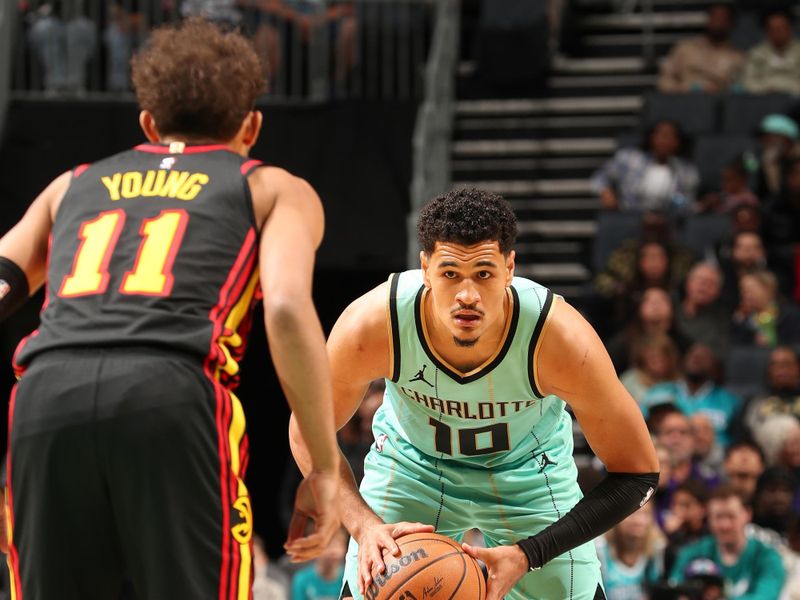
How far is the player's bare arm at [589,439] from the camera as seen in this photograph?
433 cm

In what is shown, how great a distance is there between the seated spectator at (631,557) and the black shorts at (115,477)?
509cm

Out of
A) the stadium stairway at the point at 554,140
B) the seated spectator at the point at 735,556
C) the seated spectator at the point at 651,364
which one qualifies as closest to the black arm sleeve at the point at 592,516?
the seated spectator at the point at 735,556

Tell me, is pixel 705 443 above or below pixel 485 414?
below

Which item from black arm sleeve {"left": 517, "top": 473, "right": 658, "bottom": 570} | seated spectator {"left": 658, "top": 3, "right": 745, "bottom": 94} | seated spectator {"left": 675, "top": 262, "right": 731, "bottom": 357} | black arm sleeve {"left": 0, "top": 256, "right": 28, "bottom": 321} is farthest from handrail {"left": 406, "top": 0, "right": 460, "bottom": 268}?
black arm sleeve {"left": 0, "top": 256, "right": 28, "bottom": 321}

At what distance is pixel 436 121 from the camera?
439 inches

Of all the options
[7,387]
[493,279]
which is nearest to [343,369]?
[493,279]

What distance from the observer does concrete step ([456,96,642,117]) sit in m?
12.3

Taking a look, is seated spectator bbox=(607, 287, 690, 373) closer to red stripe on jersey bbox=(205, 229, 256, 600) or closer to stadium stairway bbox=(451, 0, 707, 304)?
stadium stairway bbox=(451, 0, 707, 304)

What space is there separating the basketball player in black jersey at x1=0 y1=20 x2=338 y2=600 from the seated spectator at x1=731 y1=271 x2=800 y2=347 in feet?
21.8

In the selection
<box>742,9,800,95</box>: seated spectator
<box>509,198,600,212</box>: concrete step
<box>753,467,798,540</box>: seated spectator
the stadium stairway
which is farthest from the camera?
<box>509,198,600,212</box>: concrete step

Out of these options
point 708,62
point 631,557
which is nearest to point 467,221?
point 631,557

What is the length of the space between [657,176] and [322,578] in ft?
13.4

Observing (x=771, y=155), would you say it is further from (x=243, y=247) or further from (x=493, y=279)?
(x=243, y=247)

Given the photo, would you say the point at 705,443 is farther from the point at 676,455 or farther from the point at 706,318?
the point at 706,318
